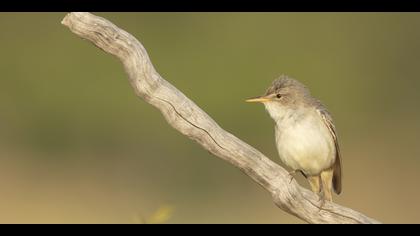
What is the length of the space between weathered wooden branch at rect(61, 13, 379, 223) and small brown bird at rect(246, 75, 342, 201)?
96cm

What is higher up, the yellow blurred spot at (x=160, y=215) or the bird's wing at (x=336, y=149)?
the bird's wing at (x=336, y=149)

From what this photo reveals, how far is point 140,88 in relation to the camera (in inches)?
240

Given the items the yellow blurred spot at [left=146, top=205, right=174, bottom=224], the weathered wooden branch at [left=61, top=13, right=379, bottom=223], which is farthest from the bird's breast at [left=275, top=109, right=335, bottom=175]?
the yellow blurred spot at [left=146, top=205, right=174, bottom=224]

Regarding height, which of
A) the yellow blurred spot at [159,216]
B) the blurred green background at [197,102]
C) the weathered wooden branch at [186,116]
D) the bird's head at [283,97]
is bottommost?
the yellow blurred spot at [159,216]

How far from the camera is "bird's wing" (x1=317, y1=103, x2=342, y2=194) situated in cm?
741

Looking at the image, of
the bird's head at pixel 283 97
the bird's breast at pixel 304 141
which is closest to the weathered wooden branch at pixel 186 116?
the bird's breast at pixel 304 141

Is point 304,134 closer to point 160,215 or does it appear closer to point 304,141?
point 304,141

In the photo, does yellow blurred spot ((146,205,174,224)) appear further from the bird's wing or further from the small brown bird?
the bird's wing

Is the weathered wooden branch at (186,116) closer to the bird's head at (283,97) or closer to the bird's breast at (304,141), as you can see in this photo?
the bird's breast at (304,141)

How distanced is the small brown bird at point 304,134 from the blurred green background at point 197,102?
3156 mm

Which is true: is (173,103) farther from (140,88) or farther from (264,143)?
(264,143)

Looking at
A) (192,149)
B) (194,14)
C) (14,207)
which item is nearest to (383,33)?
(194,14)

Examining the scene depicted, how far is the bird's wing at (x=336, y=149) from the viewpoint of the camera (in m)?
7.41
